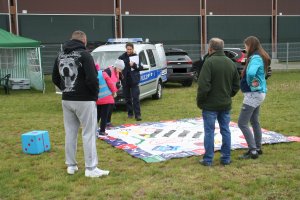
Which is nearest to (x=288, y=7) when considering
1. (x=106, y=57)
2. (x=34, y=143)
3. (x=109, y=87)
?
(x=106, y=57)

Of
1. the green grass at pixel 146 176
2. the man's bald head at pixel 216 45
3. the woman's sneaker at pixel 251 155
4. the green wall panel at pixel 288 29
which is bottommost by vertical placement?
the green grass at pixel 146 176

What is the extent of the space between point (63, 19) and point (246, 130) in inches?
876

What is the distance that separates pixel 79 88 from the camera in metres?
5.53

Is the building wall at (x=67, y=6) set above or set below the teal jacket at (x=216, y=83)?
above

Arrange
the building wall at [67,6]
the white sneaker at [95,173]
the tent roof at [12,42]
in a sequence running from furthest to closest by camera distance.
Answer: the building wall at [67,6], the tent roof at [12,42], the white sneaker at [95,173]

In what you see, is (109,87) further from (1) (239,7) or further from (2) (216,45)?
(1) (239,7)

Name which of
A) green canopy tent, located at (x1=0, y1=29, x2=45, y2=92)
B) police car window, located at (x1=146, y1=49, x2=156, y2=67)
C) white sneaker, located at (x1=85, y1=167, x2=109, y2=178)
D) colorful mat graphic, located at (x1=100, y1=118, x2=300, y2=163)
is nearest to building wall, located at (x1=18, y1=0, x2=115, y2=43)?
green canopy tent, located at (x1=0, y1=29, x2=45, y2=92)

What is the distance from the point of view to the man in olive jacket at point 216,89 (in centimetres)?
588

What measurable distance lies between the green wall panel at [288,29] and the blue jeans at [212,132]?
31.1 meters

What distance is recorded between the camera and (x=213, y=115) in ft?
19.9

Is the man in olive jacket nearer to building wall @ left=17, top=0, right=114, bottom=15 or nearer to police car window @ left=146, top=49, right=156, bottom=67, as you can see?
police car window @ left=146, top=49, right=156, bottom=67

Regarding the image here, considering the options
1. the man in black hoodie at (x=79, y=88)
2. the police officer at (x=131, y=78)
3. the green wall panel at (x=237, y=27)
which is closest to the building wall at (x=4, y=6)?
the green wall panel at (x=237, y=27)

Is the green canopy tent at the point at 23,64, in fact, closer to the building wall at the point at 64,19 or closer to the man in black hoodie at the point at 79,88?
the building wall at the point at 64,19

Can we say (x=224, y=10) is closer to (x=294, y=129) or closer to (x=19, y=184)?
(x=294, y=129)
